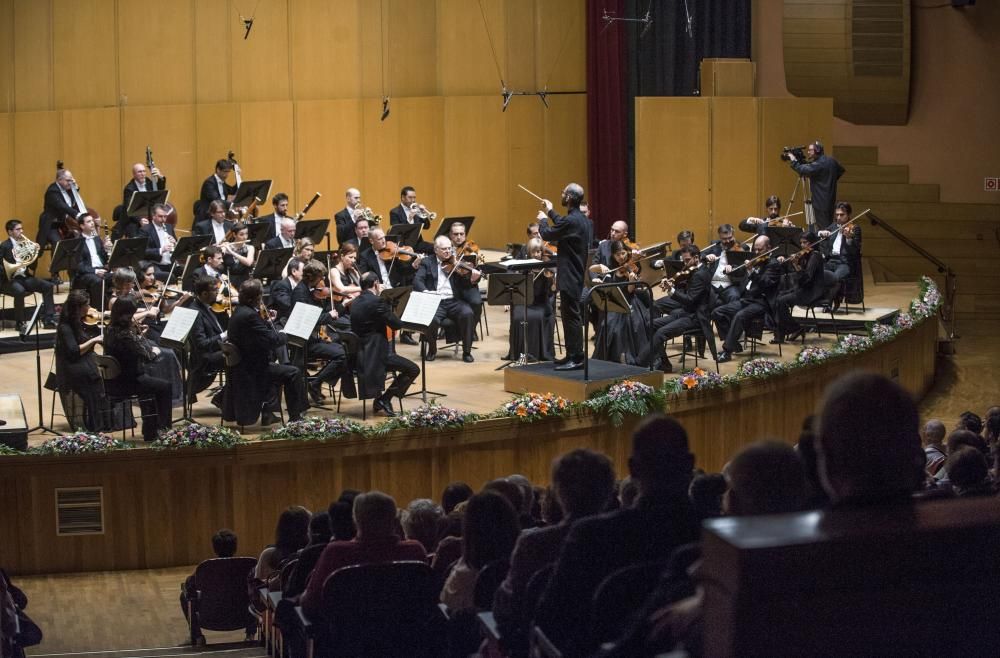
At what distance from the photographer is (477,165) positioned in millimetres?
17469

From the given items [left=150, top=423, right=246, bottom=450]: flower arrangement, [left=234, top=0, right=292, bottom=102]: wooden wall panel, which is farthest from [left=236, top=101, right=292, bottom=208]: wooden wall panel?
[left=150, top=423, right=246, bottom=450]: flower arrangement

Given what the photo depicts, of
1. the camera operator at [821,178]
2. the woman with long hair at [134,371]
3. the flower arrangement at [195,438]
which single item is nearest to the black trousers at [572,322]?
the flower arrangement at [195,438]

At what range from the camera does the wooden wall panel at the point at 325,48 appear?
17047 mm

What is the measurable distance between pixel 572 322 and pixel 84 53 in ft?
30.7

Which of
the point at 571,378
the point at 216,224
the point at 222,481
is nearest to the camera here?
the point at 222,481

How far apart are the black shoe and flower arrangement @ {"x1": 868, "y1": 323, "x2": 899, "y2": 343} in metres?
5.01

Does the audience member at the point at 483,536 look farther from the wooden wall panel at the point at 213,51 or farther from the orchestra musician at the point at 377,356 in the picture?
the wooden wall panel at the point at 213,51

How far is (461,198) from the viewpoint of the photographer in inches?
690

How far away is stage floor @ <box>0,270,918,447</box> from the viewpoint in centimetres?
990

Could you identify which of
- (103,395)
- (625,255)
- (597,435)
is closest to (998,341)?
(625,255)

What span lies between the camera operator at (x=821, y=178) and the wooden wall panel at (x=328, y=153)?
5.64 m

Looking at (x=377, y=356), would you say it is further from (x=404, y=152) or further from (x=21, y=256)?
(x=404, y=152)

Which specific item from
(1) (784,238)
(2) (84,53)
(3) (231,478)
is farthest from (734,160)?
(3) (231,478)

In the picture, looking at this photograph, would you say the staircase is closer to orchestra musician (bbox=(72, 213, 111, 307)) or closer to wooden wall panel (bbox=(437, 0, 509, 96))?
wooden wall panel (bbox=(437, 0, 509, 96))
